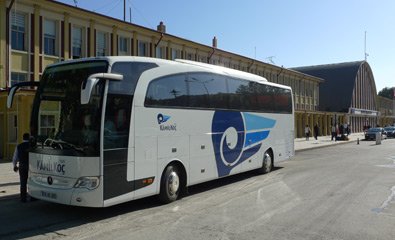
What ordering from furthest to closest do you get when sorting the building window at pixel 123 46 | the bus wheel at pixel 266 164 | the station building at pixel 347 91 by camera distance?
the station building at pixel 347 91
the building window at pixel 123 46
the bus wheel at pixel 266 164

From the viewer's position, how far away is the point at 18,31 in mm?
20797

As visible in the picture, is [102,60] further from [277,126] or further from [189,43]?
[189,43]

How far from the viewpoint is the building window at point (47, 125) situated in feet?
27.3

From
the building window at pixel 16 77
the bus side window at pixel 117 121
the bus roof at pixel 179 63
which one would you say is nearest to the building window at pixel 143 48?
the building window at pixel 16 77

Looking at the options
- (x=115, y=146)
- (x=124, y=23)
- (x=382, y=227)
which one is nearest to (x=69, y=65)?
(x=115, y=146)

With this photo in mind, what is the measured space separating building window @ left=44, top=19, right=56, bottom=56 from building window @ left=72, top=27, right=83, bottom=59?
1.30 m

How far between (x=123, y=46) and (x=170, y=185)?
18537mm

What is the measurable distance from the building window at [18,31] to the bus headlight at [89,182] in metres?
15.4

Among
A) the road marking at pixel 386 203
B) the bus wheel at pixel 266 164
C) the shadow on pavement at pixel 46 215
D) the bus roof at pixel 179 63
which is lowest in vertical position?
the shadow on pavement at pixel 46 215

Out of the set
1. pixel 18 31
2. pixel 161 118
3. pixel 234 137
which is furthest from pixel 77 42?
pixel 161 118

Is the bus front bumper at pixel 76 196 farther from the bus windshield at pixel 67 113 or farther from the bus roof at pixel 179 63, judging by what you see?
the bus roof at pixel 179 63

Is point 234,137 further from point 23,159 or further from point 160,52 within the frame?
point 160,52

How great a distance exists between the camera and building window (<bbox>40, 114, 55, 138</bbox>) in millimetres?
8336

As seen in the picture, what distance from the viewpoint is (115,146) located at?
8.10m
